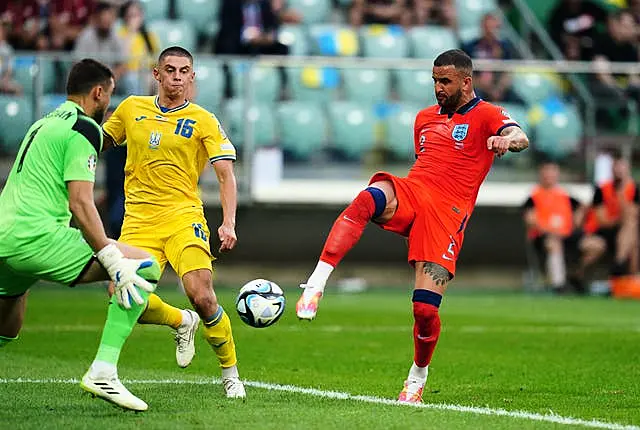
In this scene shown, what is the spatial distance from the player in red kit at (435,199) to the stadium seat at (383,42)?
14.2m

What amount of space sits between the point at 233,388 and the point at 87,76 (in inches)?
89.0

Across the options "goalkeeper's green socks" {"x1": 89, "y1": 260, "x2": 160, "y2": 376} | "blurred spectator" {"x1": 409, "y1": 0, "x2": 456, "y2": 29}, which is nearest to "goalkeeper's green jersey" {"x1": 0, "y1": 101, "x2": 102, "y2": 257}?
"goalkeeper's green socks" {"x1": 89, "y1": 260, "x2": 160, "y2": 376}

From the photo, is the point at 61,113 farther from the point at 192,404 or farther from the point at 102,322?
the point at 102,322

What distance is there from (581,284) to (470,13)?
19.3 feet

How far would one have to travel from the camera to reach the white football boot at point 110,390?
24.2 feet

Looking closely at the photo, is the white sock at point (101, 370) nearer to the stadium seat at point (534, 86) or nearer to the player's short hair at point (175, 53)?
the player's short hair at point (175, 53)

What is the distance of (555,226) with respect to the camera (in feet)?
69.8

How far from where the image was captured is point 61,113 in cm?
764

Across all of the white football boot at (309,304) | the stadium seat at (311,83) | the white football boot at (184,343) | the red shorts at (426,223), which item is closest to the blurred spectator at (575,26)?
the stadium seat at (311,83)

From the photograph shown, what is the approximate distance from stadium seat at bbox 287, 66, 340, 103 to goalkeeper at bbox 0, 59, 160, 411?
43.8 ft

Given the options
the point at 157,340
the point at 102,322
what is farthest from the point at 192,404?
the point at 102,322

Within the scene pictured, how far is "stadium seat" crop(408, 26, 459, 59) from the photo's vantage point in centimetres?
2338

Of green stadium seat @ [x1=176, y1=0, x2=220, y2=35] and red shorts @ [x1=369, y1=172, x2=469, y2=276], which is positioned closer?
red shorts @ [x1=369, y1=172, x2=469, y2=276]

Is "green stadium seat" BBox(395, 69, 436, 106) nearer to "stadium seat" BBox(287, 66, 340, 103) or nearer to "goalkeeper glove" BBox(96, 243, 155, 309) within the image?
"stadium seat" BBox(287, 66, 340, 103)
